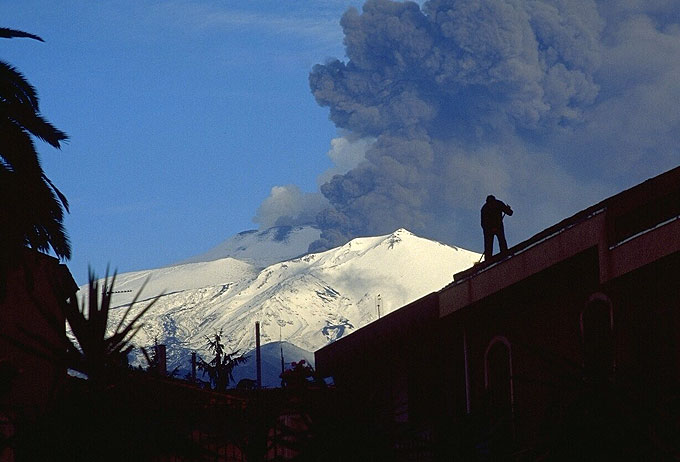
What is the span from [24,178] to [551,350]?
791 centimetres

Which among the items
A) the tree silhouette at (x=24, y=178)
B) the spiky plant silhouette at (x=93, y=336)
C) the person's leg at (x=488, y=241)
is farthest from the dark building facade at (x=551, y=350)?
the tree silhouette at (x=24, y=178)

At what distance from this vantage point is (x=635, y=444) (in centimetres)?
793

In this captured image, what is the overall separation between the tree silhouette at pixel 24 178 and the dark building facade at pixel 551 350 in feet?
16.8

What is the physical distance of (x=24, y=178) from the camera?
19.7 m

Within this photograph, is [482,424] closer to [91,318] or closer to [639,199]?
[91,318]

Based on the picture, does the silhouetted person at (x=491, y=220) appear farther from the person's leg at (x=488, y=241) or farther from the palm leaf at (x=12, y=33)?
the palm leaf at (x=12, y=33)

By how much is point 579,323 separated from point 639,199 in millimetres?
2465

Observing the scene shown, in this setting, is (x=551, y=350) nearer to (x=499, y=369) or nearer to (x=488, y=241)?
(x=499, y=369)

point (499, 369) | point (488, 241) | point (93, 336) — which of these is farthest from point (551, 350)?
point (93, 336)

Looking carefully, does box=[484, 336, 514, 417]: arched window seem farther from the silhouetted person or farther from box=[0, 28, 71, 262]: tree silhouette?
box=[0, 28, 71, 262]: tree silhouette

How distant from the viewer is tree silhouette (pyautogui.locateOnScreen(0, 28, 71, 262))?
62.3 feet

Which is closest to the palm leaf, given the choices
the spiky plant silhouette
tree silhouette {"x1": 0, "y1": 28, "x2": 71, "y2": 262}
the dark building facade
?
tree silhouette {"x1": 0, "y1": 28, "x2": 71, "y2": 262}

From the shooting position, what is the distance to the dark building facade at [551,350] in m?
8.19

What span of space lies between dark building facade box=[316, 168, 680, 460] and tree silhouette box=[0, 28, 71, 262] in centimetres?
513
